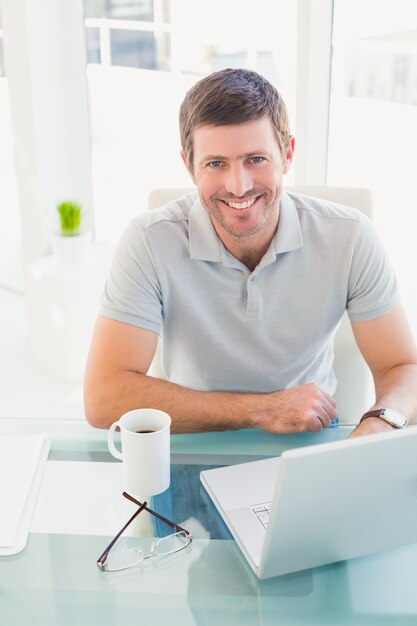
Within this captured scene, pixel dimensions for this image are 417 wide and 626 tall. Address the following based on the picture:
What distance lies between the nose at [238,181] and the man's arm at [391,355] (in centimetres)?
35

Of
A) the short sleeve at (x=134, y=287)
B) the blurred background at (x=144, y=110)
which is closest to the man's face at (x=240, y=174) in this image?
the short sleeve at (x=134, y=287)

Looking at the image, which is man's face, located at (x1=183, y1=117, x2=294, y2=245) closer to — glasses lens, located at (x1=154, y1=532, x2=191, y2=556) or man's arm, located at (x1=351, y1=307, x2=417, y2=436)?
man's arm, located at (x1=351, y1=307, x2=417, y2=436)

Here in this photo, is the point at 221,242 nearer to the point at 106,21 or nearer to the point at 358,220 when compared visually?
the point at 358,220

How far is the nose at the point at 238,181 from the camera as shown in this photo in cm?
139

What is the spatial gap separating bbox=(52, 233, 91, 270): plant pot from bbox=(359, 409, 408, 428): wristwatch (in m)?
1.78

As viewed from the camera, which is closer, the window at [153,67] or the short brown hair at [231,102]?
the short brown hair at [231,102]

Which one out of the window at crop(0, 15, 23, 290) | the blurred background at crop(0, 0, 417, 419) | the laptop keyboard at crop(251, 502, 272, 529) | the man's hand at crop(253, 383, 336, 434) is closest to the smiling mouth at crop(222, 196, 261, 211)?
the man's hand at crop(253, 383, 336, 434)

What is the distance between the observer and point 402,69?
8.47 ft

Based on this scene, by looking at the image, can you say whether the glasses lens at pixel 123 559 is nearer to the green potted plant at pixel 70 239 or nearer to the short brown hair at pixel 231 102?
the short brown hair at pixel 231 102

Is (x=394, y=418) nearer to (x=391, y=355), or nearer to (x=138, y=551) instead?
(x=391, y=355)

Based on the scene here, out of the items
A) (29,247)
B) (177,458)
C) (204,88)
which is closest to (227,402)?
(177,458)

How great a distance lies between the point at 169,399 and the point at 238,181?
0.40 metres

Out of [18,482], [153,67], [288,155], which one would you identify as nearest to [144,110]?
[153,67]

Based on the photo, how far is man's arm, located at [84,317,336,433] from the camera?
49.4 inches
